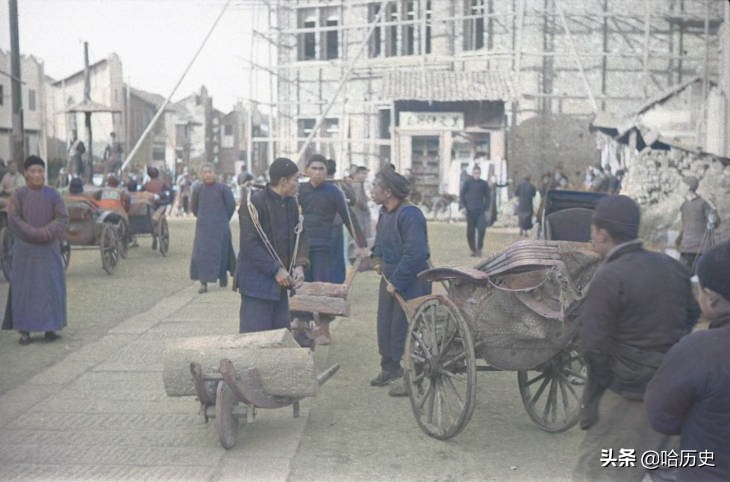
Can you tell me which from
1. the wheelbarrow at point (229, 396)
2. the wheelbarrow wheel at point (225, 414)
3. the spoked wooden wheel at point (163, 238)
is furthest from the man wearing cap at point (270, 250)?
the spoked wooden wheel at point (163, 238)

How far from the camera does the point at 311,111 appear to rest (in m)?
30.9

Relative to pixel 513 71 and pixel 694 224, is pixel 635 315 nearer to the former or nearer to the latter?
pixel 694 224

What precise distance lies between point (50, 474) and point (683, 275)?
3.48m

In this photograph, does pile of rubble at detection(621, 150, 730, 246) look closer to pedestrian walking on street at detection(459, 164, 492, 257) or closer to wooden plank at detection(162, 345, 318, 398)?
pedestrian walking on street at detection(459, 164, 492, 257)

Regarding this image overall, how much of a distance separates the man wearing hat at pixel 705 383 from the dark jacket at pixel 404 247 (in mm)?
3639

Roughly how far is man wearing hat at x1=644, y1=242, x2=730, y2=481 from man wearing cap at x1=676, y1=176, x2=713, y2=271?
8.85 m

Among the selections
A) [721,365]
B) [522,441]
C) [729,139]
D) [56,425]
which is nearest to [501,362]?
[522,441]

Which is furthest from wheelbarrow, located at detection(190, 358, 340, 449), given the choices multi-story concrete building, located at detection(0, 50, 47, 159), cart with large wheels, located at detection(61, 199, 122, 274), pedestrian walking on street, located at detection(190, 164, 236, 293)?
multi-story concrete building, located at detection(0, 50, 47, 159)

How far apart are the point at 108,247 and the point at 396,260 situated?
806 centimetres

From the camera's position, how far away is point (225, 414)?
205 inches

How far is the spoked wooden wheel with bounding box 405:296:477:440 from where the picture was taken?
5332 mm

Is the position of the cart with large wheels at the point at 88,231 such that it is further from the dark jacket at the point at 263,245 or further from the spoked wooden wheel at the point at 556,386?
the spoked wooden wheel at the point at 556,386

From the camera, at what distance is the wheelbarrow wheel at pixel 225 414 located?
17.0ft

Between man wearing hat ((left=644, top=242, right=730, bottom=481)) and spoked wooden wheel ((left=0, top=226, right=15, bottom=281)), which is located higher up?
man wearing hat ((left=644, top=242, right=730, bottom=481))
